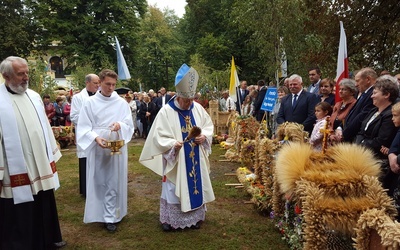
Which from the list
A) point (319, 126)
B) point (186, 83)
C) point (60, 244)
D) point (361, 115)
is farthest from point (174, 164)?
point (361, 115)

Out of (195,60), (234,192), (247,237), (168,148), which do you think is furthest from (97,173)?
(195,60)

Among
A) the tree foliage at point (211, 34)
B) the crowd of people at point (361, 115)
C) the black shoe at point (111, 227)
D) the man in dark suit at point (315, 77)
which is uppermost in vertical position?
the tree foliage at point (211, 34)

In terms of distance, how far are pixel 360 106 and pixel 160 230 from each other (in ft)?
10.1

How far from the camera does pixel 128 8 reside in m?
28.0

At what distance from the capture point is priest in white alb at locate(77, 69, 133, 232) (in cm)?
468

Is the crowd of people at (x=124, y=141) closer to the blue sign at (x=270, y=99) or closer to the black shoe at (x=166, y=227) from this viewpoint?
the black shoe at (x=166, y=227)

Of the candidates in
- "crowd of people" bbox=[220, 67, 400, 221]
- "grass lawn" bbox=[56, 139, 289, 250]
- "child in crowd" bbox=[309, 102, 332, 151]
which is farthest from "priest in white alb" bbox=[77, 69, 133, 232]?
"crowd of people" bbox=[220, 67, 400, 221]

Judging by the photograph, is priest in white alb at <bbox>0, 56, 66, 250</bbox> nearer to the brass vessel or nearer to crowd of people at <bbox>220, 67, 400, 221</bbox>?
the brass vessel

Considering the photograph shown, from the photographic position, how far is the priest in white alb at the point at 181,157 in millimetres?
4566

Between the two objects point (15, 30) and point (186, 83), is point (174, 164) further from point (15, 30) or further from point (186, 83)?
point (15, 30)

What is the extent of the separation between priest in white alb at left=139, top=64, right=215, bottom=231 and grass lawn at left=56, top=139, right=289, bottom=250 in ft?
0.84

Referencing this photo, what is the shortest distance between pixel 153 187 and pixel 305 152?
14.1ft

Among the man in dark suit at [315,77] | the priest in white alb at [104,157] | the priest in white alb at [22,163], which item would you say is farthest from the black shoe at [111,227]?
the man in dark suit at [315,77]

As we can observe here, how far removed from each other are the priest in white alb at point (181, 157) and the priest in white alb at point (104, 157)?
1.35 ft
